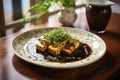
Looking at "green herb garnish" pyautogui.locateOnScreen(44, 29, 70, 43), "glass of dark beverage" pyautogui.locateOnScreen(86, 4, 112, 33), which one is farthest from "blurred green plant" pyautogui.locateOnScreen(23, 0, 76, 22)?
"green herb garnish" pyautogui.locateOnScreen(44, 29, 70, 43)

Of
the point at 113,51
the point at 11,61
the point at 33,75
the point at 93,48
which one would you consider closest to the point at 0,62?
the point at 11,61

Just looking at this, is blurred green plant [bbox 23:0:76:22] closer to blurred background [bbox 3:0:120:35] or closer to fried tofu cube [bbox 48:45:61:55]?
fried tofu cube [bbox 48:45:61:55]

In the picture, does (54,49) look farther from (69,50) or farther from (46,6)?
(46,6)

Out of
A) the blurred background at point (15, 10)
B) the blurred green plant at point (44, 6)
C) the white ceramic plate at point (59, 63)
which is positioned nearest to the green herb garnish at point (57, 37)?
the white ceramic plate at point (59, 63)

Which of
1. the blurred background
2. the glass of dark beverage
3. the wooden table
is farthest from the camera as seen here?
the blurred background

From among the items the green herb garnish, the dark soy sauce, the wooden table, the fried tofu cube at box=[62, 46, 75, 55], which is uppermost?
the green herb garnish

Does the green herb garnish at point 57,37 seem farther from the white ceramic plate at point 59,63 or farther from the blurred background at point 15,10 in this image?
the blurred background at point 15,10
